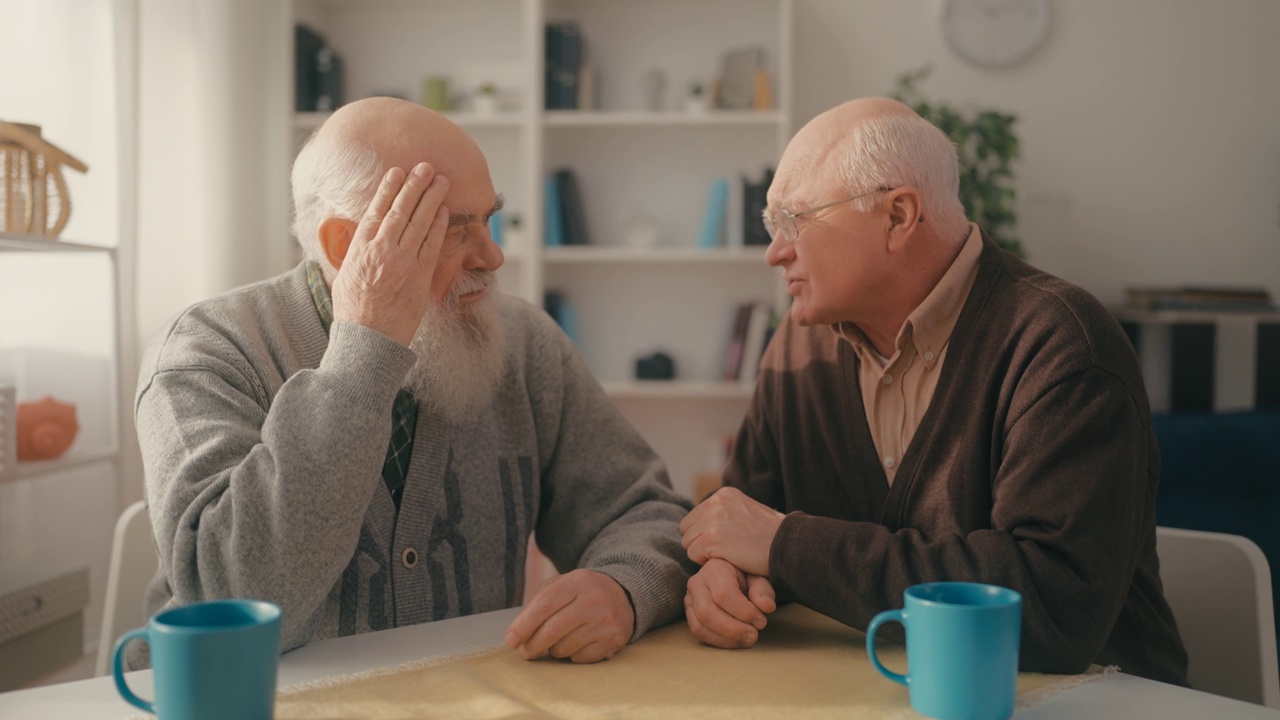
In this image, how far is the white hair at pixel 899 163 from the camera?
144cm

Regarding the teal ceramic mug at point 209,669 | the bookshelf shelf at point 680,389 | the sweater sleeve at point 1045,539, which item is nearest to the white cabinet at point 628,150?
the bookshelf shelf at point 680,389

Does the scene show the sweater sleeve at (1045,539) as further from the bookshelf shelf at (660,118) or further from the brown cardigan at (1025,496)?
the bookshelf shelf at (660,118)

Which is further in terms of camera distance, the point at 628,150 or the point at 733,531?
the point at 628,150

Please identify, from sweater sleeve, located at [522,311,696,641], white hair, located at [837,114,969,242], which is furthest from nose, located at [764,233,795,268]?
sweater sleeve, located at [522,311,696,641]

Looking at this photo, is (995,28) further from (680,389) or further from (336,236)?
(336,236)

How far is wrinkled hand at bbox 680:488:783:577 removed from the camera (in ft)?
4.00

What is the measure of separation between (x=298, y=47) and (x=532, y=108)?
948 millimetres

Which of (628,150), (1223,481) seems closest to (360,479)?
(1223,481)

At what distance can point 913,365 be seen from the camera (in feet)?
4.76

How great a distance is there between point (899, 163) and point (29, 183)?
1.85 meters

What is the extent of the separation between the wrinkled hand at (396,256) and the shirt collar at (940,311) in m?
0.65

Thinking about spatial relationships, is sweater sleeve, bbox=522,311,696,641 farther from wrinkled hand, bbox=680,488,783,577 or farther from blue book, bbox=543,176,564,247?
blue book, bbox=543,176,564,247

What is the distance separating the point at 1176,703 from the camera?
930mm

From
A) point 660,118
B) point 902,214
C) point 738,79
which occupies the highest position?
point 738,79
